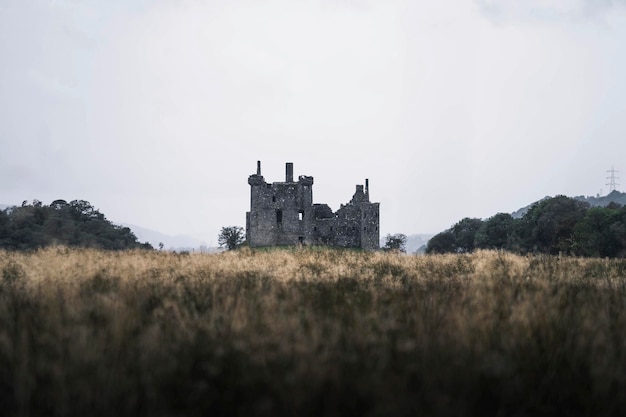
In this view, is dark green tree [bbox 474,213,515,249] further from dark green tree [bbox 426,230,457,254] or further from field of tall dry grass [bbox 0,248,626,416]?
field of tall dry grass [bbox 0,248,626,416]

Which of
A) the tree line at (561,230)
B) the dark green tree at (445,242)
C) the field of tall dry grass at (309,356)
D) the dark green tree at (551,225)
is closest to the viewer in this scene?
the field of tall dry grass at (309,356)

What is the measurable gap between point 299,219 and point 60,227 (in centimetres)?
3648

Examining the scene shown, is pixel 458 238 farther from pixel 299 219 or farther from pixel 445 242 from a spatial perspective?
pixel 299 219

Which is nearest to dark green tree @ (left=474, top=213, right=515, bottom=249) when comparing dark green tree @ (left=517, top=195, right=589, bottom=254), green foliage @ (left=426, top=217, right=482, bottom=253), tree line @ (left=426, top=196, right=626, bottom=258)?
Answer: tree line @ (left=426, top=196, right=626, bottom=258)

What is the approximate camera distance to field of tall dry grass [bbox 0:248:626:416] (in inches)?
173

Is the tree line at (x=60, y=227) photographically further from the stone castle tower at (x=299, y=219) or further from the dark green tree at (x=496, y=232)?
the dark green tree at (x=496, y=232)

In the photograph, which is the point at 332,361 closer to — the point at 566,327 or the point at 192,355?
the point at 192,355

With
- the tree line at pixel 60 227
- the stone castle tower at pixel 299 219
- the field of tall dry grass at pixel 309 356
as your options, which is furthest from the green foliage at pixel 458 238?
the field of tall dry grass at pixel 309 356

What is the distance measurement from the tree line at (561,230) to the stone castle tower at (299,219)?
45.6 feet

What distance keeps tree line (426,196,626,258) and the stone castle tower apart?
45.6 ft

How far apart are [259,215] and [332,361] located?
174 ft

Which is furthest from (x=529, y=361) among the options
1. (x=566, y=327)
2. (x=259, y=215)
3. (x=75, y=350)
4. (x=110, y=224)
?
(x=110, y=224)

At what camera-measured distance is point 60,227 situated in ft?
252

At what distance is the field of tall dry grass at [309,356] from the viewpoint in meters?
4.40
